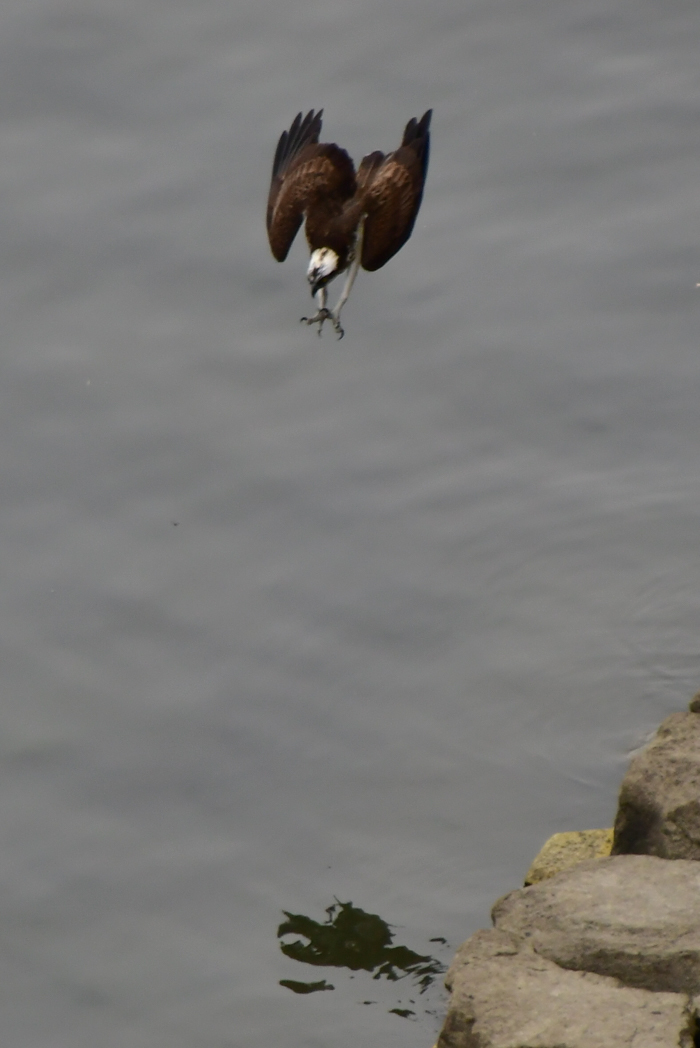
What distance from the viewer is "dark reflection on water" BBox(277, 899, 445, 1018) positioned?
6664mm

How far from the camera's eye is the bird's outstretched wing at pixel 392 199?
7305 millimetres

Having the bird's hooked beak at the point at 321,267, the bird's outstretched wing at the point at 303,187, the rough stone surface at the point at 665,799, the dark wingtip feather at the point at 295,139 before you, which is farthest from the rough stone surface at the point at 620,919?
the dark wingtip feather at the point at 295,139

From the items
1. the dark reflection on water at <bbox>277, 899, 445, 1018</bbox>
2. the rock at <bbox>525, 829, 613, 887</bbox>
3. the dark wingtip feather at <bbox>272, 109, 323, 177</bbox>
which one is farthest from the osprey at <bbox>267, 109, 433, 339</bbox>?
the dark reflection on water at <bbox>277, 899, 445, 1018</bbox>

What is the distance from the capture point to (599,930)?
17.4 feet

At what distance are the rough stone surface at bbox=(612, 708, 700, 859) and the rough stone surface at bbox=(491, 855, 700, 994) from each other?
0.21 m

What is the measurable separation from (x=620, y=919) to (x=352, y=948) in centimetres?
180

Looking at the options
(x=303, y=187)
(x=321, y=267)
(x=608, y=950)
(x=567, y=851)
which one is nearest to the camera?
(x=608, y=950)

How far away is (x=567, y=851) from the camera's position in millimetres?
6781

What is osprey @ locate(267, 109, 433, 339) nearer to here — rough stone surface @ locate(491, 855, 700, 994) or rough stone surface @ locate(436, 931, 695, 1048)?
rough stone surface @ locate(491, 855, 700, 994)

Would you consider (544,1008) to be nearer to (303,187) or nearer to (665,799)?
(665,799)

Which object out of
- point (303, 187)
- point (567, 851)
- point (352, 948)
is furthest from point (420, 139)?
point (352, 948)

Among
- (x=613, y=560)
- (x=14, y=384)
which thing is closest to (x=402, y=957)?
(x=613, y=560)

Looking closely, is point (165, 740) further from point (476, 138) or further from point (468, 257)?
point (476, 138)

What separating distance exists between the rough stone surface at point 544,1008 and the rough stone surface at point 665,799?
2.49 ft
